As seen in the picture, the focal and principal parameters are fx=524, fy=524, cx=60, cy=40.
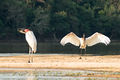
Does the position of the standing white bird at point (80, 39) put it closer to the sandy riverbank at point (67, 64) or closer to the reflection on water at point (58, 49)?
the sandy riverbank at point (67, 64)

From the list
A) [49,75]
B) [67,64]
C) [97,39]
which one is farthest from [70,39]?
[49,75]

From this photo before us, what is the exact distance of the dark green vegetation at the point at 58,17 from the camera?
215 ft

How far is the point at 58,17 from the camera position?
230 ft

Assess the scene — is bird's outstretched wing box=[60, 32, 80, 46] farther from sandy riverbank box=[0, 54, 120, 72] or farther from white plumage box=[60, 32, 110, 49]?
sandy riverbank box=[0, 54, 120, 72]

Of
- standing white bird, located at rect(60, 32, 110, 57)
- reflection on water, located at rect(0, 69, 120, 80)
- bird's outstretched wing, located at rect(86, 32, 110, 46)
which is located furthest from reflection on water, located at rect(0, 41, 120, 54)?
reflection on water, located at rect(0, 69, 120, 80)

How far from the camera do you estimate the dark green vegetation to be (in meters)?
65.6

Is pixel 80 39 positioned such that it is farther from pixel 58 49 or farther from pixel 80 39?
pixel 58 49

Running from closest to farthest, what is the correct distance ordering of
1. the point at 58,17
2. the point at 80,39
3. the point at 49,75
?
the point at 49,75 < the point at 80,39 < the point at 58,17

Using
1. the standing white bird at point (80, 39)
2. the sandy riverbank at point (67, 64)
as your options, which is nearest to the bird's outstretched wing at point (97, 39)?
the standing white bird at point (80, 39)

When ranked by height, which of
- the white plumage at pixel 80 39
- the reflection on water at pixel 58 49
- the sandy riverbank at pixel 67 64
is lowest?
the reflection on water at pixel 58 49

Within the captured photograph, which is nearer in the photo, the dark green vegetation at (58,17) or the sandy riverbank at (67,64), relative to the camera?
the sandy riverbank at (67,64)

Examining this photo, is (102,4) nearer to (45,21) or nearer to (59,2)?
(59,2)

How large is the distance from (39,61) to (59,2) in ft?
148

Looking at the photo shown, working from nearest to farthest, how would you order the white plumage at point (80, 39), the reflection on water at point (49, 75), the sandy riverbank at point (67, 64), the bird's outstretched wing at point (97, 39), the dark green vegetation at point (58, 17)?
the reflection on water at point (49, 75) → the sandy riverbank at point (67, 64) → the bird's outstretched wing at point (97, 39) → the white plumage at point (80, 39) → the dark green vegetation at point (58, 17)
